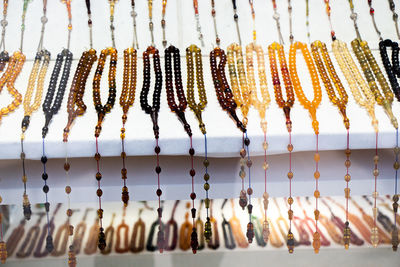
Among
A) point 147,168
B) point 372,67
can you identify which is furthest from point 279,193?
point 372,67

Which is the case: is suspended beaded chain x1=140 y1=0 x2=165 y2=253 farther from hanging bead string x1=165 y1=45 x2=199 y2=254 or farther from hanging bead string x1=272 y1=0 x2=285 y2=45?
hanging bead string x1=272 y1=0 x2=285 y2=45

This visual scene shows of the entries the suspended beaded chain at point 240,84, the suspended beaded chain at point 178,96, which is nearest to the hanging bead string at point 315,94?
the suspended beaded chain at point 240,84

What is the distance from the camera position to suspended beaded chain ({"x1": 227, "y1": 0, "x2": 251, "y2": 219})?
81 cm

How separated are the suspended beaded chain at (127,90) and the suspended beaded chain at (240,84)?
202mm

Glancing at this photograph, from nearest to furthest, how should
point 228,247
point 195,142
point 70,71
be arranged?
point 195,142 → point 228,247 → point 70,71

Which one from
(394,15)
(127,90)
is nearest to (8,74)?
(127,90)

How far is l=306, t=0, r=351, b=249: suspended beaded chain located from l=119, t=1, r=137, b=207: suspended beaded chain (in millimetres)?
385

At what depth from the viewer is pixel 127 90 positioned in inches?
36.2

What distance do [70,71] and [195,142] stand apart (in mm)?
380

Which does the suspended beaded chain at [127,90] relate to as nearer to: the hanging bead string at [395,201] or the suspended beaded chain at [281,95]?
the suspended beaded chain at [281,95]

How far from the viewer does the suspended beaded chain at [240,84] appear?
81cm

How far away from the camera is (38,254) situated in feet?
2.81

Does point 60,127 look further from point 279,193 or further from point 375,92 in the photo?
point 375,92

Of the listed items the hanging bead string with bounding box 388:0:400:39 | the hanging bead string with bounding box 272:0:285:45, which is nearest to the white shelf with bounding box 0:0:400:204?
the hanging bead string with bounding box 272:0:285:45
